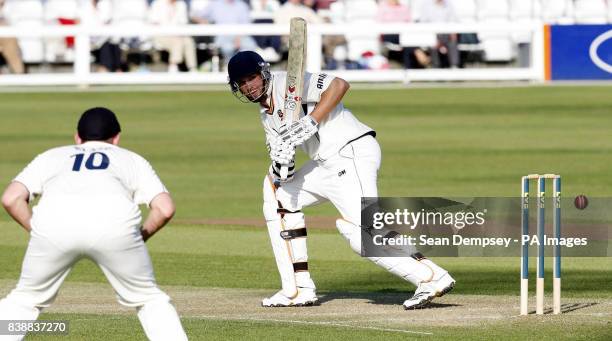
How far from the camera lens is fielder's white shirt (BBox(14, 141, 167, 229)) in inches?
262

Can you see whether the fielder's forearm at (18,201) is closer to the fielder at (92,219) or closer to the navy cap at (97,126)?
the fielder at (92,219)

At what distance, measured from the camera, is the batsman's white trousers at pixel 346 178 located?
9.53 m

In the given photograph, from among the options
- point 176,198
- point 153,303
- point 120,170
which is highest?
point 120,170

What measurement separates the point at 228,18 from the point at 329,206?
9.29m

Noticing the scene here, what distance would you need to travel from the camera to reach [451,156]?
67.8 feet

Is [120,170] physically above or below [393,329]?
above

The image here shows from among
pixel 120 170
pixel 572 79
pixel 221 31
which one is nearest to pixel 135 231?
pixel 120 170

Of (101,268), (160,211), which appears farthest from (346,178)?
(101,268)

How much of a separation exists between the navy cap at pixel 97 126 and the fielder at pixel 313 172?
2523 mm

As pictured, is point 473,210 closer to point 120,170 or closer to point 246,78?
point 246,78

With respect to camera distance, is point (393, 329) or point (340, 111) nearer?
point (393, 329)

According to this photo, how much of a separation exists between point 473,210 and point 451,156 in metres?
12.1

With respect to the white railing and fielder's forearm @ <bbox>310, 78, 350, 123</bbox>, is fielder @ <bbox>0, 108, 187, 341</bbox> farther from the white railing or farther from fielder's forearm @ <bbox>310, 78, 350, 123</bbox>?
the white railing

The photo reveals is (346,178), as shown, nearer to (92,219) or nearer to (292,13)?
(92,219)
